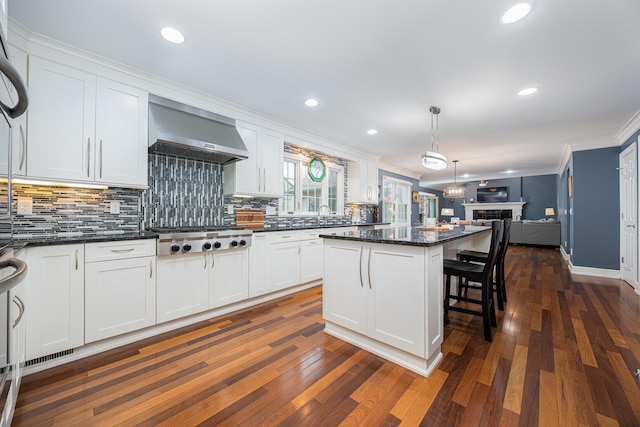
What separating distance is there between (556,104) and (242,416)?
4.49 metres

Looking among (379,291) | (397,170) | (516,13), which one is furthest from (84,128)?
(397,170)

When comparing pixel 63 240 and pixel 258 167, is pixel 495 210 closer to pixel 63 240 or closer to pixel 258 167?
pixel 258 167

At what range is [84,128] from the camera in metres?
2.21

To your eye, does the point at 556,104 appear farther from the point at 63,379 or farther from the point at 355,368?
the point at 63,379

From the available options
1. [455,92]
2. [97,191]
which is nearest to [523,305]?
[455,92]

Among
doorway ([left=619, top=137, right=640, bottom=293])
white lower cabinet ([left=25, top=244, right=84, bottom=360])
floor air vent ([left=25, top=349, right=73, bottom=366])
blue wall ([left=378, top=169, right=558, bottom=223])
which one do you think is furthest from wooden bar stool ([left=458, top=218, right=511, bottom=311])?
blue wall ([left=378, top=169, right=558, bottom=223])

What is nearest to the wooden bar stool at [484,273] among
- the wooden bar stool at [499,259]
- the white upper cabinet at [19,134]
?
the wooden bar stool at [499,259]

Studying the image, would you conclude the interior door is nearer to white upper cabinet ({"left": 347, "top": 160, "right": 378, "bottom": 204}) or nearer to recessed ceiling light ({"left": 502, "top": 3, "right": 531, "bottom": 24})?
recessed ceiling light ({"left": 502, "top": 3, "right": 531, "bottom": 24})

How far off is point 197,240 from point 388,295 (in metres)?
1.83

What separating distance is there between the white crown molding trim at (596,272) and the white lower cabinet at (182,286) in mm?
6269

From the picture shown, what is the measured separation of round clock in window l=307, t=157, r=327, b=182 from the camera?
4.70 metres

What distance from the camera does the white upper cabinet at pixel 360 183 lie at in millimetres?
5473

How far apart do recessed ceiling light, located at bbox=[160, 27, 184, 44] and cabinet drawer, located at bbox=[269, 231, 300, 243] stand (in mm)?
2121

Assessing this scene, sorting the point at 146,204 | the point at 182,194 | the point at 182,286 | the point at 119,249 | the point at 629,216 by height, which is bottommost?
the point at 182,286
